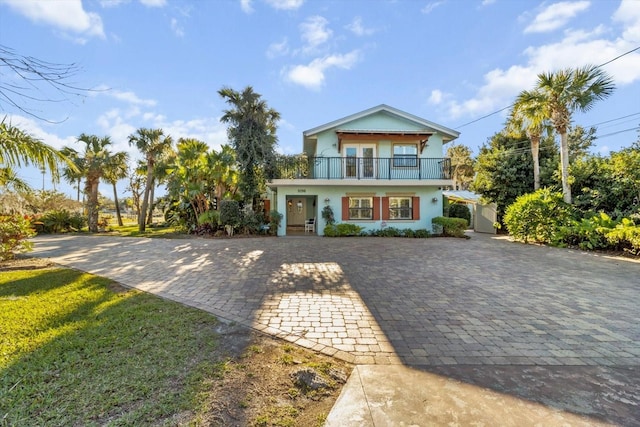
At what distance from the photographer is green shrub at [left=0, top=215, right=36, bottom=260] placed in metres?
8.45

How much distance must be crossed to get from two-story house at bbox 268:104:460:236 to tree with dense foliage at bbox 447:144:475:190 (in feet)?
76.6

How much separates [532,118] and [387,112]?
717 centimetres

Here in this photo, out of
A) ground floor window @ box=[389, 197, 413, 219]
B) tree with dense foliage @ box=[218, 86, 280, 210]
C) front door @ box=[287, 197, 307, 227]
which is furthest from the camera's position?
front door @ box=[287, 197, 307, 227]

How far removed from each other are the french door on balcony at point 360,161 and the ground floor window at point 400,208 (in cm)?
199

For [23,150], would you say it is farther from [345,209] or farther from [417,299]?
[345,209]

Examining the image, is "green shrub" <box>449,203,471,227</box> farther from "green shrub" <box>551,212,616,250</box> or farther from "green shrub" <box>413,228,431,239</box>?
"green shrub" <box>551,212,616,250</box>

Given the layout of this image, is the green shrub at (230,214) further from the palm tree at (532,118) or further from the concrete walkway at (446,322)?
the palm tree at (532,118)

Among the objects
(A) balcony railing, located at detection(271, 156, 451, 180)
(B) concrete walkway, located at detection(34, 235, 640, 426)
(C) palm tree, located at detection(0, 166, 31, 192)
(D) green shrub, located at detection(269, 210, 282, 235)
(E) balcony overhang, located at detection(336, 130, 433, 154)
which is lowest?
(B) concrete walkway, located at detection(34, 235, 640, 426)

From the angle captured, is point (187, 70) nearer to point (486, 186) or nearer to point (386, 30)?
point (386, 30)

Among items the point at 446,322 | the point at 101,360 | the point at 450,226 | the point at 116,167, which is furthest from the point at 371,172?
the point at 116,167

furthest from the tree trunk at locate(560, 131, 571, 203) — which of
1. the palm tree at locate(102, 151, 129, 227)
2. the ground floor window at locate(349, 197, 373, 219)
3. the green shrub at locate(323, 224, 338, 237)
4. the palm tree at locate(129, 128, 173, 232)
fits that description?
the palm tree at locate(102, 151, 129, 227)

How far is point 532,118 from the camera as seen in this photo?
13.5 meters

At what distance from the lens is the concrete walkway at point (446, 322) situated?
7.95 ft

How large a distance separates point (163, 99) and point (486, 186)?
1784 centimetres
